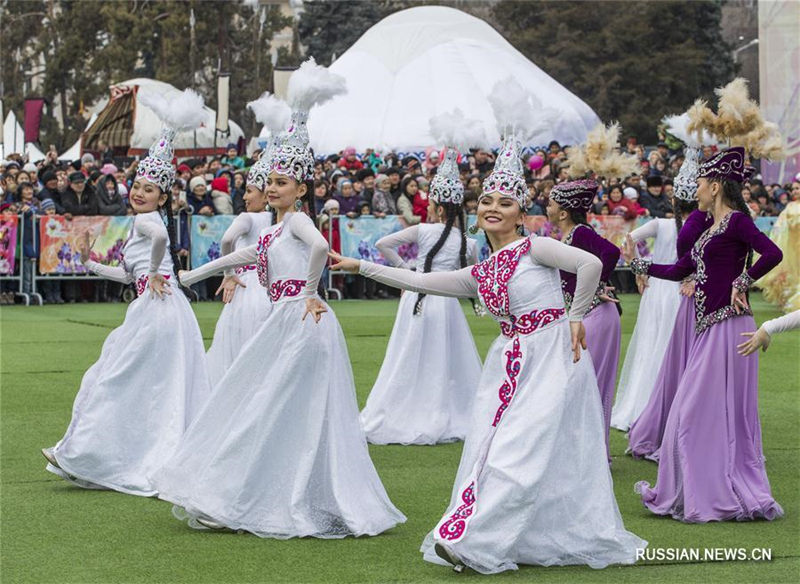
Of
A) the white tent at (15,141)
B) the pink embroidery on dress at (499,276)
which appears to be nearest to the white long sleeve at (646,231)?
the pink embroidery on dress at (499,276)

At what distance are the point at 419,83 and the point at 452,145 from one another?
2809 cm

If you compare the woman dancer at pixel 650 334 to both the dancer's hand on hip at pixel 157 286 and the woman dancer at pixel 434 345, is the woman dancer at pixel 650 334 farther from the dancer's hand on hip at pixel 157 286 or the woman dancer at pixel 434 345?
the dancer's hand on hip at pixel 157 286

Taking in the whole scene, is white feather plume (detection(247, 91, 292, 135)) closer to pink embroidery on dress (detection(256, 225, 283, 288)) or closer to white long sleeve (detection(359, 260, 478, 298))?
pink embroidery on dress (detection(256, 225, 283, 288))

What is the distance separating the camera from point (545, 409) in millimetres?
6785

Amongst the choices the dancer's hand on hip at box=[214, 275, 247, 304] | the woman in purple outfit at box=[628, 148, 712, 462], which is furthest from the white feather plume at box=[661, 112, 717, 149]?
the dancer's hand on hip at box=[214, 275, 247, 304]

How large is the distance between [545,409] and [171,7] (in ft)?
164

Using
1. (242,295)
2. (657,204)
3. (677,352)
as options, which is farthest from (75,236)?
(677,352)

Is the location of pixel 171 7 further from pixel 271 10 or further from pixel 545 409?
pixel 545 409

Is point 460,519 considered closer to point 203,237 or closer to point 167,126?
point 167,126

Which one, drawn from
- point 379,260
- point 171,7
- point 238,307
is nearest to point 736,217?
point 238,307

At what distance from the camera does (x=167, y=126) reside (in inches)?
378

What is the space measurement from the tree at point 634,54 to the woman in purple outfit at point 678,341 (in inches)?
1820

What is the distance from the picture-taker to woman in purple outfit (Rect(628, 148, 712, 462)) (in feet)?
30.9

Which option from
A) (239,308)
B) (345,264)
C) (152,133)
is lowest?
(239,308)
